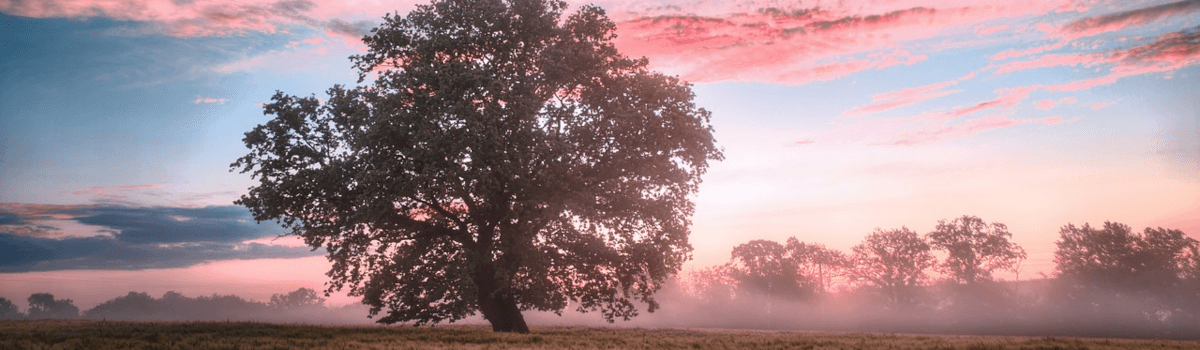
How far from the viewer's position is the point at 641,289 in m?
32.0

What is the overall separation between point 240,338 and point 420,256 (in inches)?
442

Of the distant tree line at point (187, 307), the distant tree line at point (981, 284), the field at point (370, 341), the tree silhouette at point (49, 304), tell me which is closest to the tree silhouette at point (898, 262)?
the distant tree line at point (981, 284)

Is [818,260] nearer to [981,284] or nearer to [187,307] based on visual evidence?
[981,284]

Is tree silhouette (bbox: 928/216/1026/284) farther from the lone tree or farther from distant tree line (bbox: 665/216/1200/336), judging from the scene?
the lone tree

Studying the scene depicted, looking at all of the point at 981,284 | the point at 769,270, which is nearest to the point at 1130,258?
the point at 981,284

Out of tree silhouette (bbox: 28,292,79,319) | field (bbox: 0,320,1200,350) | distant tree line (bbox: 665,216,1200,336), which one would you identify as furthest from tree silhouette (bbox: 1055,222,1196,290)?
tree silhouette (bbox: 28,292,79,319)

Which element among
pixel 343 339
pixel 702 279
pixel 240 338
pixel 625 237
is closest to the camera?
pixel 240 338

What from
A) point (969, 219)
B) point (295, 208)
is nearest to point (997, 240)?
point (969, 219)

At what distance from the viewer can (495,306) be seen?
3056 centimetres

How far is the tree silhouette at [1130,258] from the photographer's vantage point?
77938 mm

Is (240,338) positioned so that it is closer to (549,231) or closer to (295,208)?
(295,208)

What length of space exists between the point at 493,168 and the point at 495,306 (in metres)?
7.42

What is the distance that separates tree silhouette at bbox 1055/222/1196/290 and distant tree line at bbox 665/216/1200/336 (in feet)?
0.40

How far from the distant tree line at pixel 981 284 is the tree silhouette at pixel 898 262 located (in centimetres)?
14
